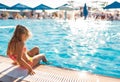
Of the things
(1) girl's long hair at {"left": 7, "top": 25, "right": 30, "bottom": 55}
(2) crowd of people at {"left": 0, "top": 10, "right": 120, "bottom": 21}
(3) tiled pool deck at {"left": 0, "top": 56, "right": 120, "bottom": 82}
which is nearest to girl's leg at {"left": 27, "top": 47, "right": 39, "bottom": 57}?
(3) tiled pool deck at {"left": 0, "top": 56, "right": 120, "bottom": 82}

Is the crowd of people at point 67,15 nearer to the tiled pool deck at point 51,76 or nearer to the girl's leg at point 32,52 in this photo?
the girl's leg at point 32,52

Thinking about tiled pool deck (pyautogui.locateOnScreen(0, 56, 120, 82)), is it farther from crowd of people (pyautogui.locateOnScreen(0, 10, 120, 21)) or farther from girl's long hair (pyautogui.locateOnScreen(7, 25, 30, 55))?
crowd of people (pyautogui.locateOnScreen(0, 10, 120, 21))

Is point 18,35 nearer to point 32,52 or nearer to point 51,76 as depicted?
point 51,76

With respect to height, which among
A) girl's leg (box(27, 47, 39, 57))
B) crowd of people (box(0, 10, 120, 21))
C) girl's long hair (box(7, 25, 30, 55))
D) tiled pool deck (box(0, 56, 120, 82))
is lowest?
crowd of people (box(0, 10, 120, 21))

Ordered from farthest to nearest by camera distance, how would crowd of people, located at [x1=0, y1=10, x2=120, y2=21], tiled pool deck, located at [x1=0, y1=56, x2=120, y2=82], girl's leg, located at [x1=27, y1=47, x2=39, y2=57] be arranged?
crowd of people, located at [x1=0, y1=10, x2=120, y2=21] < girl's leg, located at [x1=27, y1=47, x2=39, y2=57] < tiled pool deck, located at [x1=0, y1=56, x2=120, y2=82]

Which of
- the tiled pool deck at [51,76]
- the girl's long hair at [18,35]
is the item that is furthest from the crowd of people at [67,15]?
the girl's long hair at [18,35]

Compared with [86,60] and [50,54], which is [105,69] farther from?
[50,54]

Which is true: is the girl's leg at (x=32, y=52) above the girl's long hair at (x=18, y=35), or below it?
below

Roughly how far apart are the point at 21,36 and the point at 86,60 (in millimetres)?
4461

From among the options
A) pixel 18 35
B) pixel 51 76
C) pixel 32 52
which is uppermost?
pixel 18 35

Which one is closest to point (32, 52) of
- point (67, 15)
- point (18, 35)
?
point (18, 35)

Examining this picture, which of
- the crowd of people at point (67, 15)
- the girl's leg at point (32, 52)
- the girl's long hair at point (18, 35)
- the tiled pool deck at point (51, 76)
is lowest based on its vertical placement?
the crowd of people at point (67, 15)

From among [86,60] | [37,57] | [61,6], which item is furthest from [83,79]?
[61,6]

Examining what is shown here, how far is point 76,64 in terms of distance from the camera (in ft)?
23.6
